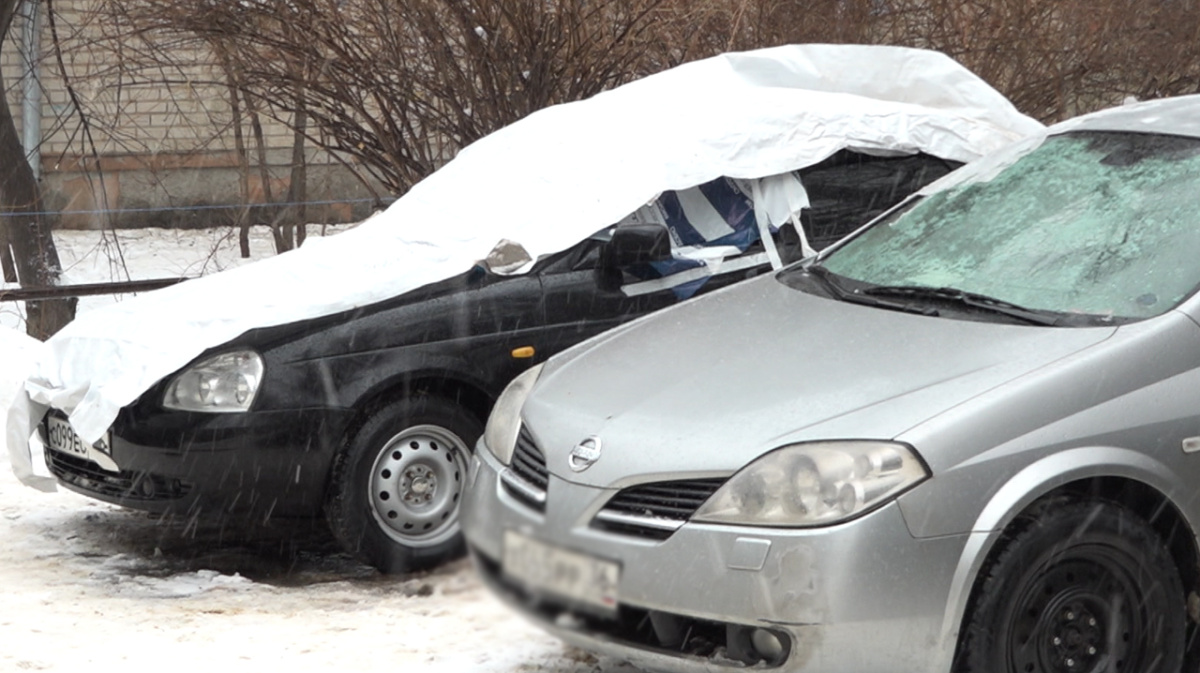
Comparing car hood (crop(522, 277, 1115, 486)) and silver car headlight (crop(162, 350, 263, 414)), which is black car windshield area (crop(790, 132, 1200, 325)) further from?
silver car headlight (crop(162, 350, 263, 414))

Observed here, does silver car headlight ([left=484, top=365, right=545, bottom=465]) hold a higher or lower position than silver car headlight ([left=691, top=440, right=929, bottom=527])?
higher

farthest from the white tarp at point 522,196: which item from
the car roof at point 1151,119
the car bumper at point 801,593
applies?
the car bumper at point 801,593

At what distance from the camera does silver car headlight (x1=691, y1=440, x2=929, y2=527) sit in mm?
3469

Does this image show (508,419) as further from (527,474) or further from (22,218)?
(22,218)

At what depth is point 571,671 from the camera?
4.30 meters

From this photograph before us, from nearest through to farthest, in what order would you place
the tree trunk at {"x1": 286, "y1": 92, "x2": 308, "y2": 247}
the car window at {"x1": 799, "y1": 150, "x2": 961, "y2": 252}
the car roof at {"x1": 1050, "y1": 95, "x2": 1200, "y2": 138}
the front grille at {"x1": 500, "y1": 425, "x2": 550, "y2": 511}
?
the front grille at {"x1": 500, "y1": 425, "x2": 550, "y2": 511} < the car roof at {"x1": 1050, "y1": 95, "x2": 1200, "y2": 138} < the car window at {"x1": 799, "y1": 150, "x2": 961, "y2": 252} < the tree trunk at {"x1": 286, "y1": 92, "x2": 308, "y2": 247}

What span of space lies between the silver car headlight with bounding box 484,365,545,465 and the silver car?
2cm

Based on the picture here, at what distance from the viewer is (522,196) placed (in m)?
6.18

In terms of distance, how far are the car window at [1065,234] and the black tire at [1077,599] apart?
0.64 meters

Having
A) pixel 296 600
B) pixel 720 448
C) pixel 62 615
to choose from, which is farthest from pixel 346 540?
pixel 720 448

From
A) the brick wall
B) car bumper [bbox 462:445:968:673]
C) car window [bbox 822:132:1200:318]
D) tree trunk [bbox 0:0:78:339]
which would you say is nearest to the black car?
car window [bbox 822:132:1200:318]

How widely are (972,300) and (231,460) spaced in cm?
262

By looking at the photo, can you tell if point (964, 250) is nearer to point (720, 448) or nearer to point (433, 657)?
point (720, 448)

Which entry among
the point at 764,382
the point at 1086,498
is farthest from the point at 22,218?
the point at 1086,498
